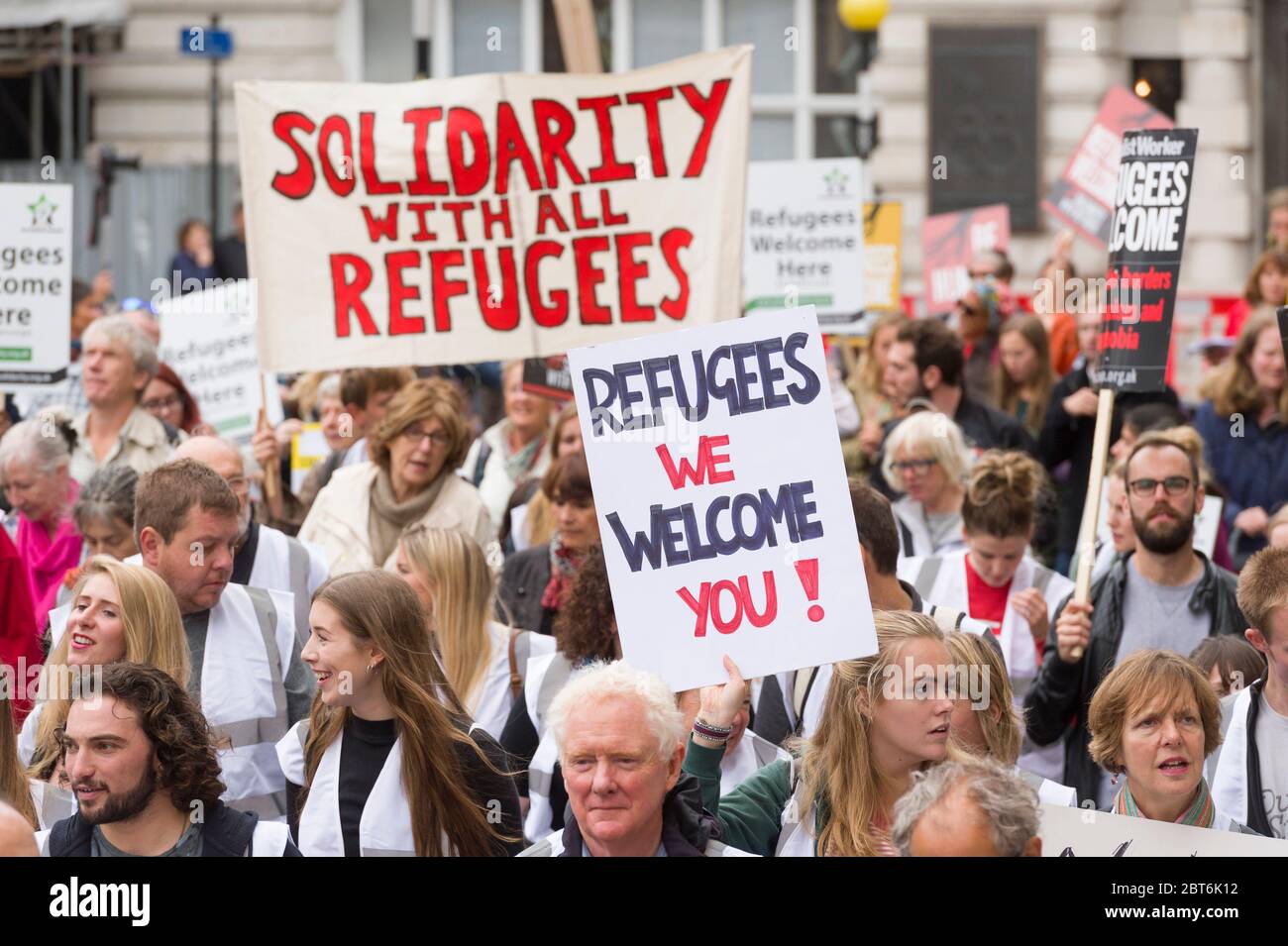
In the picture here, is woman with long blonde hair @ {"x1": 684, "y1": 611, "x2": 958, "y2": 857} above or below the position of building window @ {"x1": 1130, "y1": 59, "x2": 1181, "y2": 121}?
below

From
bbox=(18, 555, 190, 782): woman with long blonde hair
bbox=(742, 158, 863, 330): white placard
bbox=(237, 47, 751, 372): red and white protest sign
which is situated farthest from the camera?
bbox=(742, 158, 863, 330): white placard

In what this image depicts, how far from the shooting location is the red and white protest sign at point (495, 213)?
23.7 feet

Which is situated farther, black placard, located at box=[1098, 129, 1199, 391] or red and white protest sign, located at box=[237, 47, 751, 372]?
red and white protest sign, located at box=[237, 47, 751, 372]

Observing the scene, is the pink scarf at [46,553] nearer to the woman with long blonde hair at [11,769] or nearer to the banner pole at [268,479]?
the banner pole at [268,479]

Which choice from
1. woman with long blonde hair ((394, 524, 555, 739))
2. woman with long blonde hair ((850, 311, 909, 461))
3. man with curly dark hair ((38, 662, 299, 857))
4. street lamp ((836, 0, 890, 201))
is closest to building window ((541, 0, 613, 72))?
street lamp ((836, 0, 890, 201))

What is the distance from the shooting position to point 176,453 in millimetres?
6090

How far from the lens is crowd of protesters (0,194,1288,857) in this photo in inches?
162

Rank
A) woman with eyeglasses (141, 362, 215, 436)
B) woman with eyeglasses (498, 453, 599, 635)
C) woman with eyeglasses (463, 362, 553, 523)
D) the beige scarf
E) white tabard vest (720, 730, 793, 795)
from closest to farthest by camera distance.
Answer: white tabard vest (720, 730, 793, 795)
woman with eyeglasses (498, 453, 599, 635)
the beige scarf
woman with eyeglasses (141, 362, 215, 436)
woman with eyeglasses (463, 362, 553, 523)

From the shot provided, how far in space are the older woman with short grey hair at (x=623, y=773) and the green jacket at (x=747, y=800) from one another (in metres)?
0.26

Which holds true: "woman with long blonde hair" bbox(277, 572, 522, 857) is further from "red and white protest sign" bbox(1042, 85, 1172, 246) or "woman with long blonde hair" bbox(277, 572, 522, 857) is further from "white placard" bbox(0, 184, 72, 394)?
"red and white protest sign" bbox(1042, 85, 1172, 246)

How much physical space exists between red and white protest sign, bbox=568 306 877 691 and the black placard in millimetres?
2074

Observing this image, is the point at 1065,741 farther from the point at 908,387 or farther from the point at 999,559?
the point at 908,387
